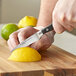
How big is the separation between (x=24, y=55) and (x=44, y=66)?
11cm

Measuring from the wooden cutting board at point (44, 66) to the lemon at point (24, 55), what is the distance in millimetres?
26

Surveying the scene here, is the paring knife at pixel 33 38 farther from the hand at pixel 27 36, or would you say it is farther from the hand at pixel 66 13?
the hand at pixel 66 13

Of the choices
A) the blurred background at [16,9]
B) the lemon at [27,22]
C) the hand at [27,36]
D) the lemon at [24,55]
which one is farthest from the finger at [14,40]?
the blurred background at [16,9]

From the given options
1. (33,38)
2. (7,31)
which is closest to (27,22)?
(7,31)

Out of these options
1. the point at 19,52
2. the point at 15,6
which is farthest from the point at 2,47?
the point at 15,6

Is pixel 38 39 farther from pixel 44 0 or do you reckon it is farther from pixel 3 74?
pixel 44 0

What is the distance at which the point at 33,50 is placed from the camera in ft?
4.65

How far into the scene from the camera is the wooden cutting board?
1.24 meters

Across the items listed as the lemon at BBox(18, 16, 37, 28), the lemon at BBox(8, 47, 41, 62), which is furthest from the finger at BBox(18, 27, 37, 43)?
the lemon at BBox(18, 16, 37, 28)

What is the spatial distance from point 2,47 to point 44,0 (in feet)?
1.41

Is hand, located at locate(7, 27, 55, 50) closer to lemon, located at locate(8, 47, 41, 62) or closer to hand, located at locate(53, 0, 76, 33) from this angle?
lemon, located at locate(8, 47, 41, 62)

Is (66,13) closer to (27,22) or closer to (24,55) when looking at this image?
(24,55)

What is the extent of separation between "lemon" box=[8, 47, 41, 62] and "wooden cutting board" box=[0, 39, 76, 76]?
26 millimetres

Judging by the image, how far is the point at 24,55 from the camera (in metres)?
1.39
